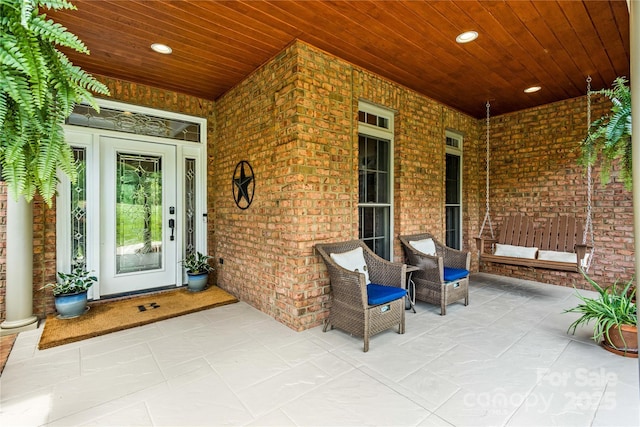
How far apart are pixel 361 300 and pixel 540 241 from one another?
3.81 m

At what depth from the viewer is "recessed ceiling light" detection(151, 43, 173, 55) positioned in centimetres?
320

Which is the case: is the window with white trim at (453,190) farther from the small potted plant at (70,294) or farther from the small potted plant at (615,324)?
the small potted plant at (70,294)

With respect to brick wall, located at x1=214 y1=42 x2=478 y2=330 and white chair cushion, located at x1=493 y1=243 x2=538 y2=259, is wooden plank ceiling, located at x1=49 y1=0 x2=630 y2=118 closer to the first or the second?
brick wall, located at x1=214 y1=42 x2=478 y2=330

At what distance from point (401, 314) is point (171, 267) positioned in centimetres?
339

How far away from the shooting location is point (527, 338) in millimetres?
2961

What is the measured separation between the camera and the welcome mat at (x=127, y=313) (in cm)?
303

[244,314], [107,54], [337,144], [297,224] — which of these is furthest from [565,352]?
[107,54]

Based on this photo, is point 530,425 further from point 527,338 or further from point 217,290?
point 217,290

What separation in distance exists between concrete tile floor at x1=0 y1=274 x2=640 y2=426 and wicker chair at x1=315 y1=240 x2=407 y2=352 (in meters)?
0.15

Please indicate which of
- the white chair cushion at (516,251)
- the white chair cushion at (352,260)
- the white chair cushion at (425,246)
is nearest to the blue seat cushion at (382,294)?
the white chair cushion at (352,260)

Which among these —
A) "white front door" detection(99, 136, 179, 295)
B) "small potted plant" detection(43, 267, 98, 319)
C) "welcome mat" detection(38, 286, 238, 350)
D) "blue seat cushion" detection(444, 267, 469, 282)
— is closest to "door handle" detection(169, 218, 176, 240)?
"white front door" detection(99, 136, 179, 295)

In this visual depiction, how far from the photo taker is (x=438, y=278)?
146 inches

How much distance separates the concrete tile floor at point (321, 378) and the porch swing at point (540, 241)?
1.11m

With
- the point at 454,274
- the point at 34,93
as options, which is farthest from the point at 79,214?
the point at 454,274
